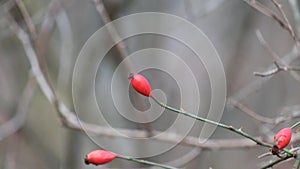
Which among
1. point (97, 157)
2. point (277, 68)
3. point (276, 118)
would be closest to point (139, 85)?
point (97, 157)

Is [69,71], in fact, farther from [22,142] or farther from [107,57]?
[22,142]

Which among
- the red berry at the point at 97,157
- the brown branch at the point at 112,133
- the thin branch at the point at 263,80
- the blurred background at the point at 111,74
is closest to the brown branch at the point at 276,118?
the brown branch at the point at 112,133

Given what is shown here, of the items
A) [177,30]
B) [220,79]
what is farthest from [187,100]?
[177,30]

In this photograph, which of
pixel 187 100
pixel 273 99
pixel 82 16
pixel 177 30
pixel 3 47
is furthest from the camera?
pixel 273 99

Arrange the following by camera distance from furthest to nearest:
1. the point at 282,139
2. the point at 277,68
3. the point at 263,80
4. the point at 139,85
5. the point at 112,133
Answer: the point at 263,80, the point at 112,133, the point at 277,68, the point at 139,85, the point at 282,139

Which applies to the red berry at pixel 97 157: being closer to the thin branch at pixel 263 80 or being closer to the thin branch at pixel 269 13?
the thin branch at pixel 269 13

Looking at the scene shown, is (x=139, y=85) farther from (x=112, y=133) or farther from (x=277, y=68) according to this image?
(x=112, y=133)

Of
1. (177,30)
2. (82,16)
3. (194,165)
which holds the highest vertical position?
(82,16)

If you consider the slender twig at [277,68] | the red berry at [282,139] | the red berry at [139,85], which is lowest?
the red berry at [282,139]
